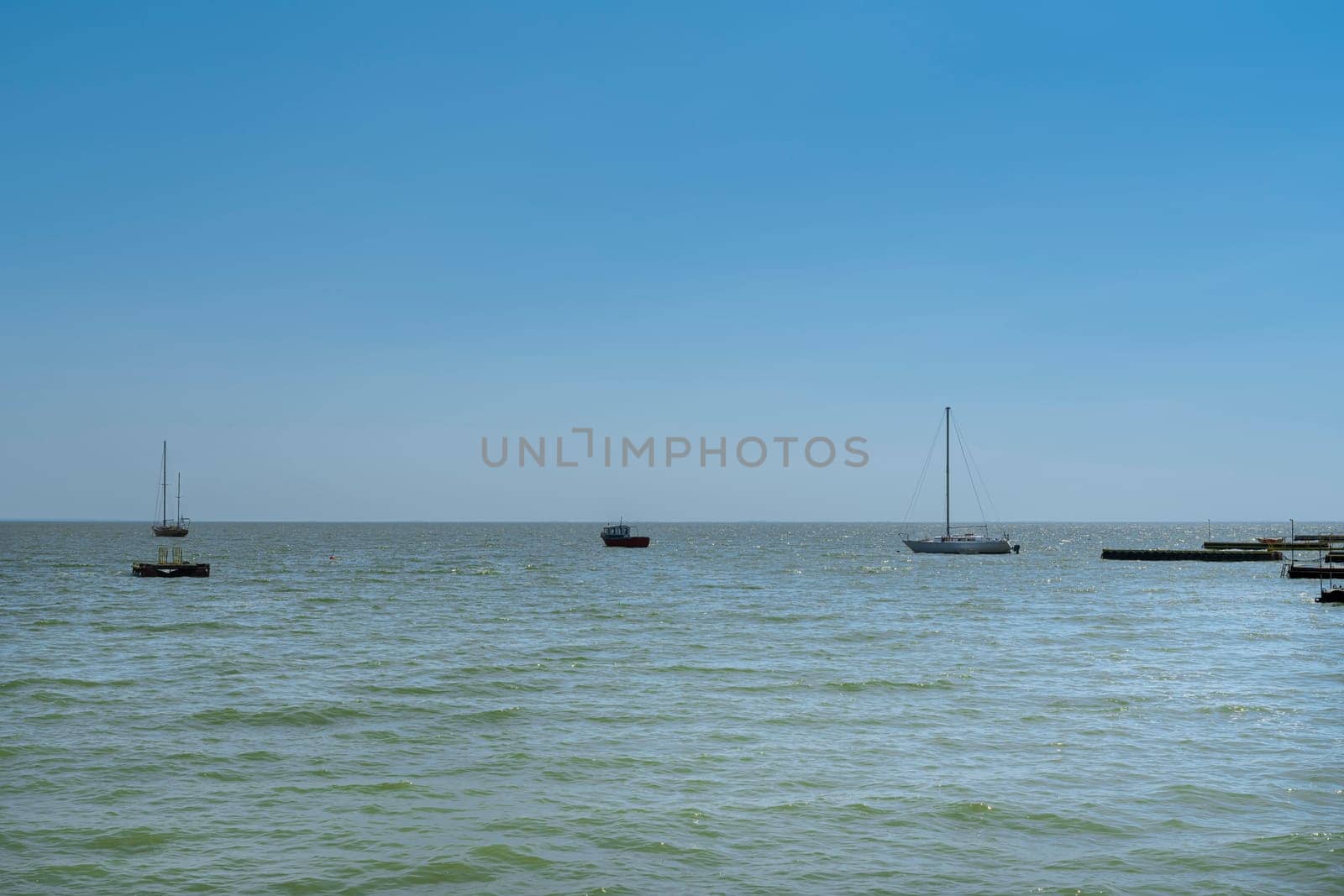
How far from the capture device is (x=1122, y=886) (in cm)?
1334

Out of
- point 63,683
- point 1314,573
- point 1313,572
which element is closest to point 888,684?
point 63,683

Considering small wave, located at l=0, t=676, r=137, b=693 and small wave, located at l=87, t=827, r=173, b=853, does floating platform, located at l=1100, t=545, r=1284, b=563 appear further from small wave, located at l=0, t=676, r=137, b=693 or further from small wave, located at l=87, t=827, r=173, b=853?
small wave, located at l=87, t=827, r=173, b=853

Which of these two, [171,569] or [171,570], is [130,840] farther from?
[171,570]

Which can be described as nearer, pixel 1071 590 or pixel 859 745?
pixel 859 745

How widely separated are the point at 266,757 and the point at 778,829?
425 inches

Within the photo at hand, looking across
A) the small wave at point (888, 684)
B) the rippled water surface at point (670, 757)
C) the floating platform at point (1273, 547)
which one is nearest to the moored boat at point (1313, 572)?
the floating platform at point (1273, 547)

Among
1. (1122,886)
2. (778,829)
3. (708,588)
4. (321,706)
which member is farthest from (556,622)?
(1122,886)

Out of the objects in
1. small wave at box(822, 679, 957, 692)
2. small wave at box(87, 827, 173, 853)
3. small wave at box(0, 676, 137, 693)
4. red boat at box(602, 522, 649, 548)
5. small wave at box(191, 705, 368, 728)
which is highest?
small wave at box(87, 827, 173, 853)

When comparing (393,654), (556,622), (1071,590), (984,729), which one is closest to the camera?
(984,729)

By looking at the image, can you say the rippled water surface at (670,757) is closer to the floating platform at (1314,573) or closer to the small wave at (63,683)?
the small wave at (63,683)

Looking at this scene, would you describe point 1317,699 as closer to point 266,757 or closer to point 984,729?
point 984,729

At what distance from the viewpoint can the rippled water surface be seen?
1414 cm

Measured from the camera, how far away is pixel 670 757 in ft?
65.7

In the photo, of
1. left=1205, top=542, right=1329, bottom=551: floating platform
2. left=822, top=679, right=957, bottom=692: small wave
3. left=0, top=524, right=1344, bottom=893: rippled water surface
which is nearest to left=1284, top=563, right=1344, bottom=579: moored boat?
left=1205, top=542, right=1329, bottom=551: floating platform
